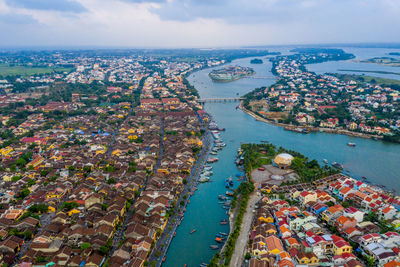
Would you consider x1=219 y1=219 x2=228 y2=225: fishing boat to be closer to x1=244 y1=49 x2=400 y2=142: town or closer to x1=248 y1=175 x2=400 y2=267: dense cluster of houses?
x1=248 y1=175 x2=400 y2=267: dense cluster of houses

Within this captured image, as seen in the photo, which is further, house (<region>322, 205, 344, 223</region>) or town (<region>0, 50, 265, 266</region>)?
house (<region>322, 205, 344, 223</region>)

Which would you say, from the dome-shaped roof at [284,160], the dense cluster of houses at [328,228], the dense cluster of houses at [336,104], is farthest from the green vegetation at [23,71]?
the dense cluster of houses at [328,228]

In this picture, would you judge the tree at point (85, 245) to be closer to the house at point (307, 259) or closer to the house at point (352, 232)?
the house at point (307, 259)

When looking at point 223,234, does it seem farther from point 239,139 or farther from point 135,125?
point 135,125

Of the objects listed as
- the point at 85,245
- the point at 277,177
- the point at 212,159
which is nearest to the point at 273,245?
the point at 277,177

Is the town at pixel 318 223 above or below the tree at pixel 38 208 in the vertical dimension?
below

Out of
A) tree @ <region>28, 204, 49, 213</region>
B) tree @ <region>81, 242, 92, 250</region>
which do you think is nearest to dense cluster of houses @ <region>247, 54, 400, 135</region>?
tree @ <region>81, 242, 92, 250</region>
